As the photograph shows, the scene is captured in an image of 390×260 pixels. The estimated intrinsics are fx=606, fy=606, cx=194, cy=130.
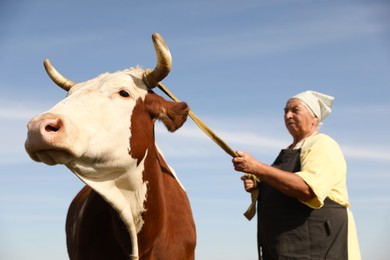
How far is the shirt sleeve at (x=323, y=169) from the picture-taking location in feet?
15.8

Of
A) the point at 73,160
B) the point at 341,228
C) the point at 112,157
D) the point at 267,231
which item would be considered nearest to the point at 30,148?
the point at 73,160

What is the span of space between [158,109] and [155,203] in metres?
0.83

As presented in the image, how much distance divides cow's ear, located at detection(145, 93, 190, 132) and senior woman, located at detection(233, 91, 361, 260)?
79 cm

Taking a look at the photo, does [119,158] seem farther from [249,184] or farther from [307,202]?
[307,202]

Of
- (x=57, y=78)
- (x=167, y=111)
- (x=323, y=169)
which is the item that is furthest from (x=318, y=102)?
(x=57, y=78)

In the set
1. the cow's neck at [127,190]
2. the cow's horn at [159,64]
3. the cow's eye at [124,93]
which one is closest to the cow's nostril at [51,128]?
the cow's neck at [127,190]

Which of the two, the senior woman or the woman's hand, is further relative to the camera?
the woman's hand

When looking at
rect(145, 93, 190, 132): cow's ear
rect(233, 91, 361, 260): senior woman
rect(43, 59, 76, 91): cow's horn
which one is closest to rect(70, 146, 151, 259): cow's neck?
rect(145, 93, 190, 132): cow's ear

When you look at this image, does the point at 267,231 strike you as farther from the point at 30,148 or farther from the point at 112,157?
the point at 30,148

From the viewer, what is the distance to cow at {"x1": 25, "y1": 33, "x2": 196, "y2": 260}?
456 centimetres

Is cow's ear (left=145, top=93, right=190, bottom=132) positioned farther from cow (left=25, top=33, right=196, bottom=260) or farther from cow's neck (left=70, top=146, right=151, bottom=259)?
cow's neck (left=70, top=146, right=151, bottom=259)

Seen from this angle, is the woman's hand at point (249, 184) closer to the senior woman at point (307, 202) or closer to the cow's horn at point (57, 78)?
the senior woman at point (307, 202)

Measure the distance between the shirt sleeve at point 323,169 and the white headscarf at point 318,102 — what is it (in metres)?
0.28

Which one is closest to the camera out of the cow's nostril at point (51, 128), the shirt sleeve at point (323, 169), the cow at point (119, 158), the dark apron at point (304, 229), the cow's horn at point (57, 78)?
the cow's nostril at point (51, 128)
